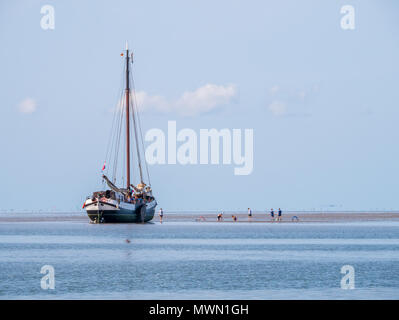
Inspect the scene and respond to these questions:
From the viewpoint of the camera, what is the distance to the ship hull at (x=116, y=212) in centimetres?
10956

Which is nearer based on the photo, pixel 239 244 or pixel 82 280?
pixel 82 280

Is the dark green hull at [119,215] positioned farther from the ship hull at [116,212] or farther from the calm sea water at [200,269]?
the calm sea water at [200,269]

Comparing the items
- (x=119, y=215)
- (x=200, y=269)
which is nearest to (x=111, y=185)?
(x=119, y=215)

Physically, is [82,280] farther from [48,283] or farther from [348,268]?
[348,268]

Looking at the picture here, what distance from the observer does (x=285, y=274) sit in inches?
1753

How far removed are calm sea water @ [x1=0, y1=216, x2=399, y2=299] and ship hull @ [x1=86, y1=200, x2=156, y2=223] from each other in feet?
112

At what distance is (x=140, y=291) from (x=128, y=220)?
75329 mm

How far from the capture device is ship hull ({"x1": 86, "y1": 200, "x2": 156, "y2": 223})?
110 metres

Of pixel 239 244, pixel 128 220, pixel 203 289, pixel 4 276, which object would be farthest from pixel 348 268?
pixel 128 220

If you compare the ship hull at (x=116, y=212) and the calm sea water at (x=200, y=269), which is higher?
the ship hull at (x=116, y=212)

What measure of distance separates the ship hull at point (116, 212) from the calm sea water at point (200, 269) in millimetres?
34083

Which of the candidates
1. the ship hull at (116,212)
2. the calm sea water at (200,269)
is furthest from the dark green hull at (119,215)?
the calm sea water at (200,269)

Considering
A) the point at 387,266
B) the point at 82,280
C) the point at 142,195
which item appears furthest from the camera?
the point at 142,195

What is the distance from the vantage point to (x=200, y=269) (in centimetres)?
4750
